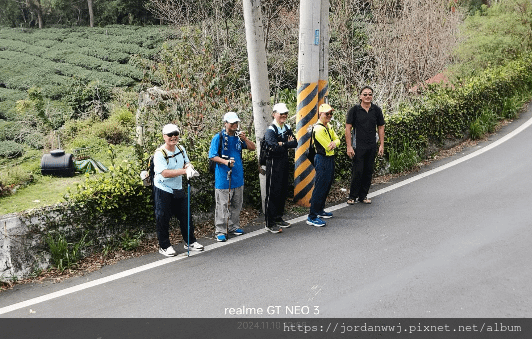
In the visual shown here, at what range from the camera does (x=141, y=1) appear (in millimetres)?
38531

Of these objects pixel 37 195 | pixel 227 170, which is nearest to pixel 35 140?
pixel 37 195

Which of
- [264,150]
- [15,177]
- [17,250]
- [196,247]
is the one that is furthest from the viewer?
[15,177]

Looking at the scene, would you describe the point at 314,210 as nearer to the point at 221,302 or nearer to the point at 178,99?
the point at 221,302

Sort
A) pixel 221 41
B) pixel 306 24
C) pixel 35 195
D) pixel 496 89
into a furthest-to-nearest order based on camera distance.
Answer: pixel 221 41, pixel 496 89, pixel 35 195, pixel 306 24

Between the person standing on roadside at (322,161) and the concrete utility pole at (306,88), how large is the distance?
64 centimetres

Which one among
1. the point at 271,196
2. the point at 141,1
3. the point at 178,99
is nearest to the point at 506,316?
the point at 271,196

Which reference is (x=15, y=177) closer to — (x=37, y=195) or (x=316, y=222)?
(x=37, y=195)

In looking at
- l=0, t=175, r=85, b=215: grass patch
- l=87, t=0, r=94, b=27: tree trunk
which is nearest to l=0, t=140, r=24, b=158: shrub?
l=0, t=175, r=85, b=215: grass patch

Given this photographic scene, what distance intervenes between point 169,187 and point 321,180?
92.7 inches

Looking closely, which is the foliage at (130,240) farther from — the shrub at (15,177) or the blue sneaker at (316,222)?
the shrub at (15,177)

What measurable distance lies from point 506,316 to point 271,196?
138 inches

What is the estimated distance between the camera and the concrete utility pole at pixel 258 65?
7723 mm

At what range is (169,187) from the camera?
6617mm

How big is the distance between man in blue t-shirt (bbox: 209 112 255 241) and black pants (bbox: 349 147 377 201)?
211 cm
